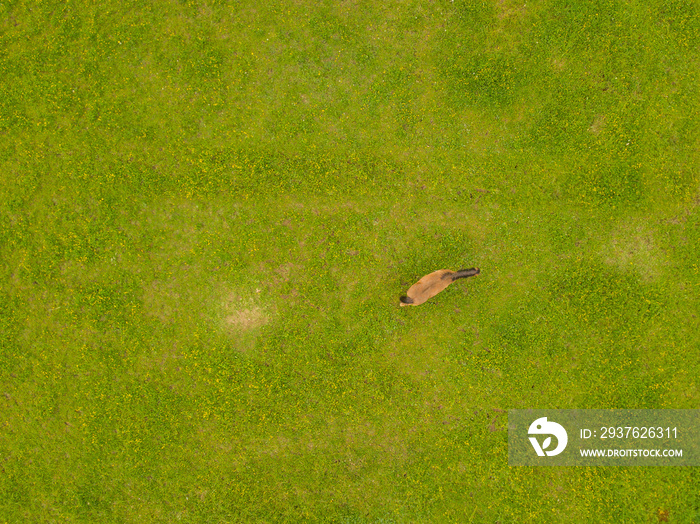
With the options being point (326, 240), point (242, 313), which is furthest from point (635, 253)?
point (242, 313)

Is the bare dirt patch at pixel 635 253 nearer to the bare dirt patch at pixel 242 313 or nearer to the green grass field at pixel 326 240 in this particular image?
the green grass field at pixel 326 240

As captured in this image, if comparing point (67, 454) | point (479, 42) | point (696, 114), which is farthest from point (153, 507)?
point (696, 114)

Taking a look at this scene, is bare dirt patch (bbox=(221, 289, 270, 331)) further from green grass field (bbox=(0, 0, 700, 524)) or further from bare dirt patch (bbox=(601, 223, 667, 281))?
bare dirt patch (bbox=(601, 223, 667, 281))

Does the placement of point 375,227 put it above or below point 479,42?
below

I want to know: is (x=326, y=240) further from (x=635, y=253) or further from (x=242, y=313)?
(x=635, y=253)

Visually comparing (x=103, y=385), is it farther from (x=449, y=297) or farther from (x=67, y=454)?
(x=449, y=297)

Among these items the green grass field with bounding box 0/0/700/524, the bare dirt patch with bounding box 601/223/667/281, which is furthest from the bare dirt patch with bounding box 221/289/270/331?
the bare dirt patch with bounding box 601/223/667/281

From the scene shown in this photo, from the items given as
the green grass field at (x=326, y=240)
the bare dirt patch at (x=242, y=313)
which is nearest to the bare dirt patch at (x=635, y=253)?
the green grass field at (x=326, y=240)

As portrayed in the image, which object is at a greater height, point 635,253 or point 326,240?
point 326,240
